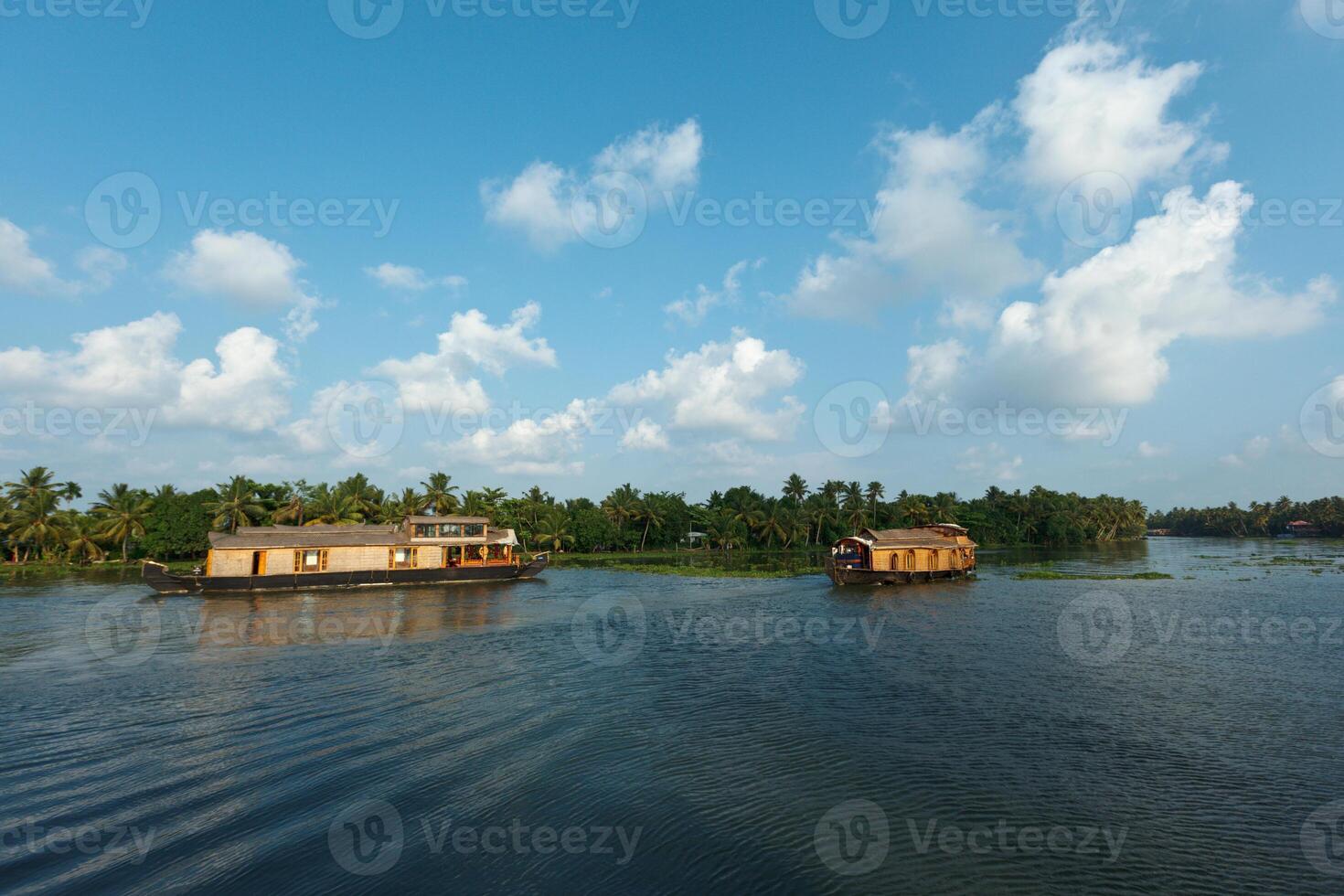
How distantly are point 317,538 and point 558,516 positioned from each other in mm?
45945

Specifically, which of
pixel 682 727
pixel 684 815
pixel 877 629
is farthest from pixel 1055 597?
pixel 684 815

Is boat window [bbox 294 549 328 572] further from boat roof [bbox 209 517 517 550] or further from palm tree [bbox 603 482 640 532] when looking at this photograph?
palm tree [bbox 603 482 640 532]

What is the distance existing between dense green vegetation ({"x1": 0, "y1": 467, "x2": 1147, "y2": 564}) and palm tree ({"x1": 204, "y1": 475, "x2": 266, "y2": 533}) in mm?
132

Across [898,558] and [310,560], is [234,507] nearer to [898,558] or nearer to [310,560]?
[310,560]

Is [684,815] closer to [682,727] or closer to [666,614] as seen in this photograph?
[682,727]

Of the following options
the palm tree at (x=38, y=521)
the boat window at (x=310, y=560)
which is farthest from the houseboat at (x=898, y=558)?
the palm tree at (x=38, y=521)

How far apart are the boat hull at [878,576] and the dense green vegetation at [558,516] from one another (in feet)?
164

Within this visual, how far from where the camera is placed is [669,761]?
1442 centimetres

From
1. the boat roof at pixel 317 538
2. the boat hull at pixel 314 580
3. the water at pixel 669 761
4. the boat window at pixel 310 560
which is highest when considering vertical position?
the boat roof at pixel 317 538

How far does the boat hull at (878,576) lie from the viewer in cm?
5222

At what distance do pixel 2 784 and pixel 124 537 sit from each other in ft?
264

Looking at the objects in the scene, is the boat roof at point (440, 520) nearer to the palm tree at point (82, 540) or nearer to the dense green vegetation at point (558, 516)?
the dense green vegetation at point (558, 516)

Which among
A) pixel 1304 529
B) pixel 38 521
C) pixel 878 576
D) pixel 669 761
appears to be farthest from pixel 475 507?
pixel 1304 529

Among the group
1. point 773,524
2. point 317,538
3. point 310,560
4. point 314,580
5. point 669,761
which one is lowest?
point 669,761
